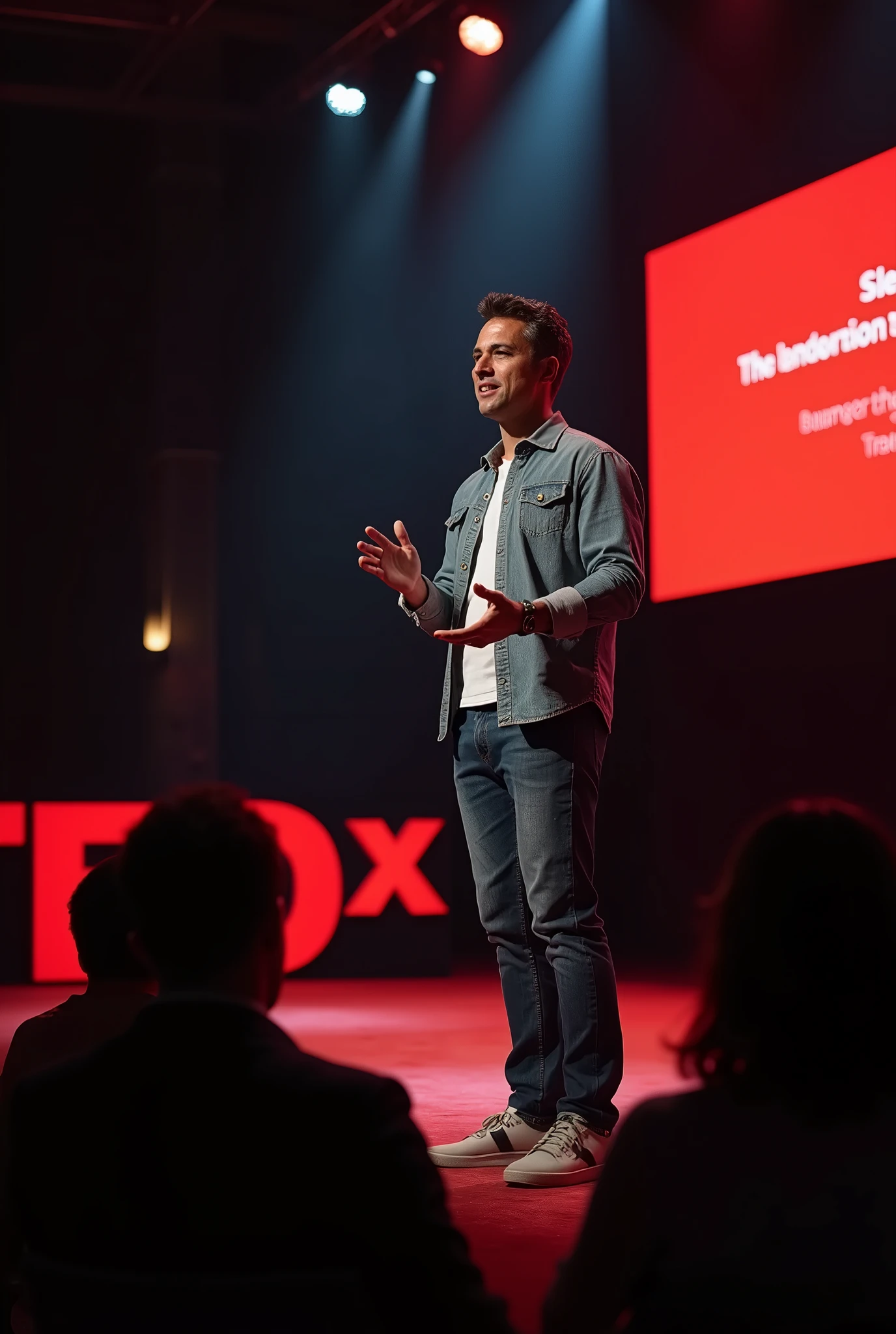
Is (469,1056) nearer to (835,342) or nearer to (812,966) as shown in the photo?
(835,342)

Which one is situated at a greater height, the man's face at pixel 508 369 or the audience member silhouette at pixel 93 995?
the man's face at pixel 508 369

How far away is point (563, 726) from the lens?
2332 mm

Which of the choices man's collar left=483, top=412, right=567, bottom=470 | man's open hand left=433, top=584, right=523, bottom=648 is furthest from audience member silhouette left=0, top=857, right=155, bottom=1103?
man's collar left=483, top=412, right=567, bottom=470

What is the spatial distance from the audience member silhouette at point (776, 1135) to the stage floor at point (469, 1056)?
0.38ft

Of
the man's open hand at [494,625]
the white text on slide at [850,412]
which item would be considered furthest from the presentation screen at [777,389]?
the man's open hand at [494,625]

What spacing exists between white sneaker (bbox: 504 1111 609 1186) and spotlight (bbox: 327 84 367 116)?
5271 millimetres

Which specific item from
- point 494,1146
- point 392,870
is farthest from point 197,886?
point 392,870

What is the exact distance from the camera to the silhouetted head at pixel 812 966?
0.80 meters

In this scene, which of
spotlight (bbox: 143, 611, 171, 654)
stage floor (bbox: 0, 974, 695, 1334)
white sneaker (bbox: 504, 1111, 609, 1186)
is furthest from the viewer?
spotlight (bbox: 143, 611, 171, 654)

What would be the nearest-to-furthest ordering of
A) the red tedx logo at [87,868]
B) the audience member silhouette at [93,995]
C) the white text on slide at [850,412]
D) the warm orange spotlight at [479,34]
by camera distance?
1. the audience member silhouette at [93,995]
2. the white text on slide at [850,412]
3. the red tedx logo at [87,868]
4. the warm orange spotlight at [479,34]

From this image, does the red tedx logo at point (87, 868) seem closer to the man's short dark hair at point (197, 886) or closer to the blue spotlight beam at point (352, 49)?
the blue spotlight beam at point (352, 49)

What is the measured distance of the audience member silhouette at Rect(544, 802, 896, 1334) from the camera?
759mm

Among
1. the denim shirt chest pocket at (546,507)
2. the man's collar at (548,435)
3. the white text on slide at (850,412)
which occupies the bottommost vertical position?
the denim shirt chest pocket at (546,507)

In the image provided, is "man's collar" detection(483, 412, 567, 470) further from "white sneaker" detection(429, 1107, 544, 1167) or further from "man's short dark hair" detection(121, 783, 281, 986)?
"man's short dark hair" detection(121, 783, 281, 986)
